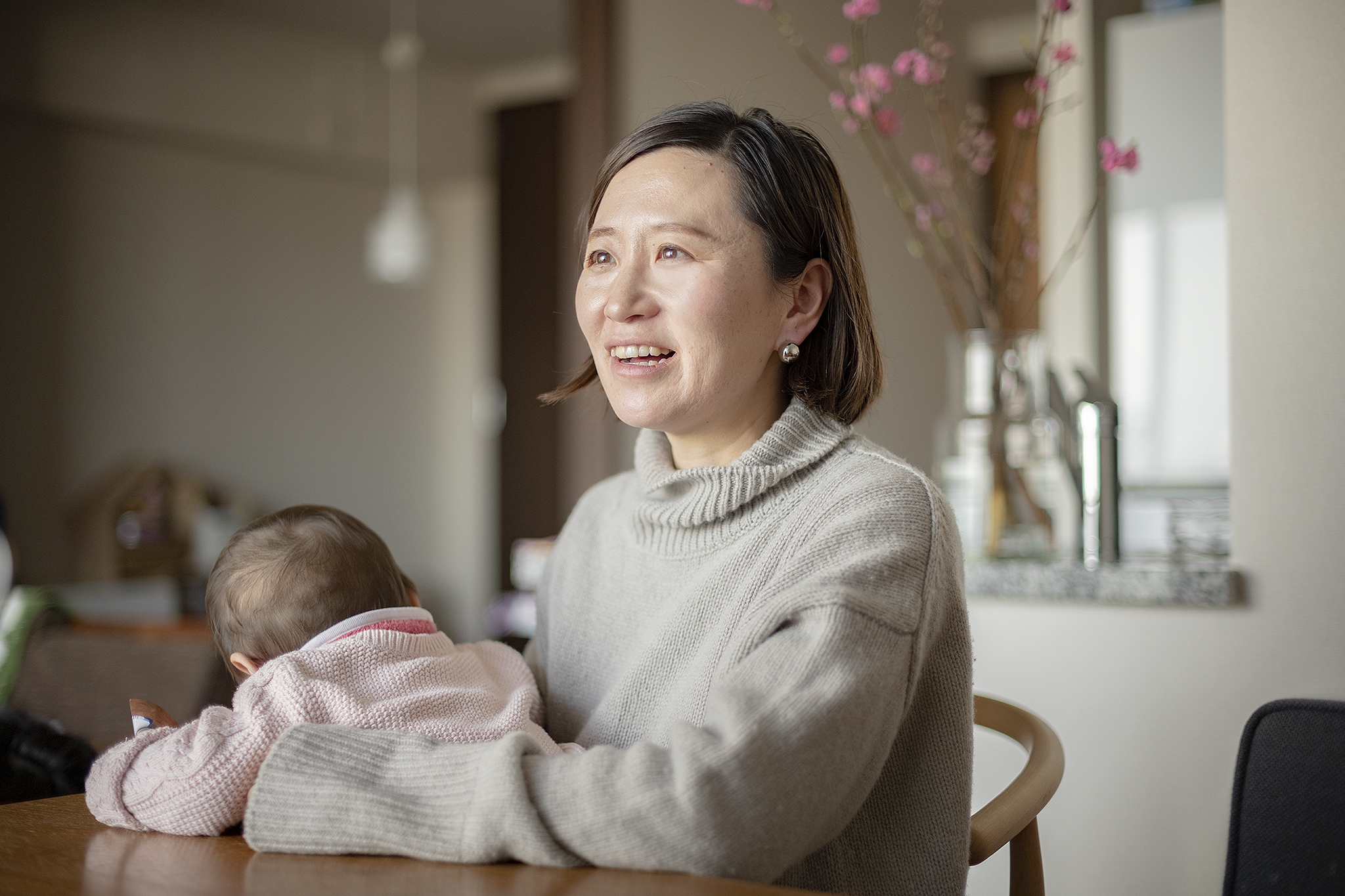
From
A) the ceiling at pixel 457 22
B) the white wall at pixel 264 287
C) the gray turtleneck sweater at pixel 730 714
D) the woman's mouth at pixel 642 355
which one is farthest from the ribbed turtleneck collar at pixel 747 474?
the ceiling at pixel 457 22

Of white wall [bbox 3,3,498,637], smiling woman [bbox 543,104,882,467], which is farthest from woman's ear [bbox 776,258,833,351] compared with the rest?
white wall [bbox 3,3,498,637]

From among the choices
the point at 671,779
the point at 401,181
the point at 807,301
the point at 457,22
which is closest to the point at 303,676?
the point at 671,779

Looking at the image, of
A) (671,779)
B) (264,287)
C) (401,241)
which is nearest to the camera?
(671,779)

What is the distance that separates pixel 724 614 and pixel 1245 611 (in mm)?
851

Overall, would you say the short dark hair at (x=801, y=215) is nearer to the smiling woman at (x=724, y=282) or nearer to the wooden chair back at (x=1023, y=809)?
the smiling woman at (x=724, y=282)

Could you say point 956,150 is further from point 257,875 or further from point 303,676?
point 257,875

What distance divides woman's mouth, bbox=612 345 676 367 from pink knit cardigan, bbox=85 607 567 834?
34 centimetres

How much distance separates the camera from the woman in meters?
0.84

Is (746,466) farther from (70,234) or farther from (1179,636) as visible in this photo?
(70,234)

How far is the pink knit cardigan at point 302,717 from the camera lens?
3.07 ft

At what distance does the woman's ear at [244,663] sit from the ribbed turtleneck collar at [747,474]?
0.44 metres

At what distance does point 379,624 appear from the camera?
1109 mm

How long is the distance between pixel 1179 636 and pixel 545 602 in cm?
90

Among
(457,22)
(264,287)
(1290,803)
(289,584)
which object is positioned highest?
(457,22)
